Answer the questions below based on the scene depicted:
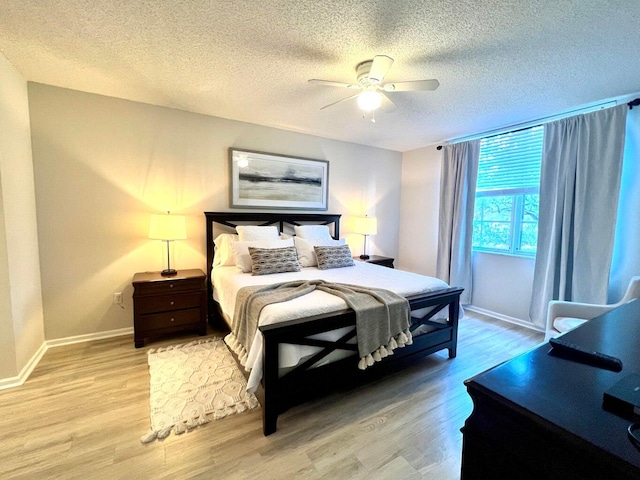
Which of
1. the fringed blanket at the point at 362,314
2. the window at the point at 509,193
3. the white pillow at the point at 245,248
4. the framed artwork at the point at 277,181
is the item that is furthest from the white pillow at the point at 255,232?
the window at the point at 509,193

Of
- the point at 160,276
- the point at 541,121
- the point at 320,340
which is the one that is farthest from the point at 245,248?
the point at 541,121

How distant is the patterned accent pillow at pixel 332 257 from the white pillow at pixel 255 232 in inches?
21.9

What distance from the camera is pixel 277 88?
2.67 m

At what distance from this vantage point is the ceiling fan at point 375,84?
6.59ft

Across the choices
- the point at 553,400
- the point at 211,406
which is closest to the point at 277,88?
the point at 211,406

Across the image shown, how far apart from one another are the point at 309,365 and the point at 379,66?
2066 millimetres

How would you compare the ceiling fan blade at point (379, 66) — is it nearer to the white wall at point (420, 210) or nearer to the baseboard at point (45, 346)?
the white wall at point (420, 210)

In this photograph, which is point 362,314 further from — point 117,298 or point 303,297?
point 117,298

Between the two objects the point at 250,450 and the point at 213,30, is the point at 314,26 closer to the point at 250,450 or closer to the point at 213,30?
the point at 213,30

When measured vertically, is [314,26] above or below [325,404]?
above

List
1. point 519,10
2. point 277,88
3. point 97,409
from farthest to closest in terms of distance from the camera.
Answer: point 277,88 → point 97,409 → point 519,10

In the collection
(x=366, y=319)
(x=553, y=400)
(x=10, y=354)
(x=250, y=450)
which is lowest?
(x=250, y=450)

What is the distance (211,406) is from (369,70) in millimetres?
2686

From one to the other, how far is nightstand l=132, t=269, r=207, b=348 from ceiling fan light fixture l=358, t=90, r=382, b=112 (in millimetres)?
2272
